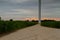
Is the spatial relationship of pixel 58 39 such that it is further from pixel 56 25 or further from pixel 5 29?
pixel 56 25

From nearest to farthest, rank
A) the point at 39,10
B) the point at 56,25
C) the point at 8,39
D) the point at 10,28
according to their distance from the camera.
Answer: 1. the point at 8,39
2. the point at 10,28
3. the point at 56,25
4. the point at 39,10

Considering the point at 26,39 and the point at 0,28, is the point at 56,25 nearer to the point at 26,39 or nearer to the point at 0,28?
the point at 0,28

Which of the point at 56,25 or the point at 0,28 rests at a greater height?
the point at 0,28

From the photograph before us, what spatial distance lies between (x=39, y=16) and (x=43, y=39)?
1791cm

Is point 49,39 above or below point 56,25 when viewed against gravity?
above

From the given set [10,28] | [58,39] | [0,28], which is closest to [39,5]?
[10,28]

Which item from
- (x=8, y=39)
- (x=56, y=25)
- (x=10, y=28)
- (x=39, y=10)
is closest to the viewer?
Answer: (x=8, y=39)

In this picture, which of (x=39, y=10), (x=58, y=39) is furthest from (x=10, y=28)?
(x=39, y=10)

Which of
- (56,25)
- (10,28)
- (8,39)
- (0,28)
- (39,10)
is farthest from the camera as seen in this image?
(39,10)

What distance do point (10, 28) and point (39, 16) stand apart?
1320 cm

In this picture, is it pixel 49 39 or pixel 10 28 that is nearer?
pixel 49 39

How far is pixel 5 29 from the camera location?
14.3 meters

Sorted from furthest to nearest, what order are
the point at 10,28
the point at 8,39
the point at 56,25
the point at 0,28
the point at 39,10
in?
the point at 39,10
the point at 56,25
the point at 10,28
the point at 0,28
the point at 8,39

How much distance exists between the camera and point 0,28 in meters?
13.8
